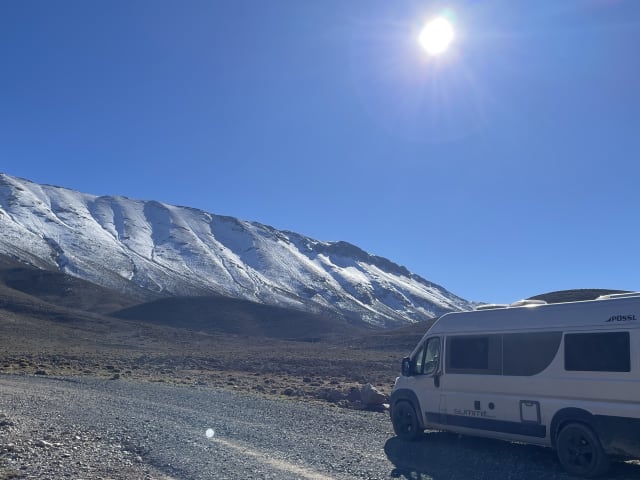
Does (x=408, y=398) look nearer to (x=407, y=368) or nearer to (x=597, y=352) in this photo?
(x=407, y=368)

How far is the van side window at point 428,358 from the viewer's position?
13.6m

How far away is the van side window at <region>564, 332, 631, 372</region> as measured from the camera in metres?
10.1

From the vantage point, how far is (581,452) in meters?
10.3

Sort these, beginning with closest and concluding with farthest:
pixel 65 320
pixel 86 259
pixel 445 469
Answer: pixel 445 469 → pixel 65 320 → pixel 86 259

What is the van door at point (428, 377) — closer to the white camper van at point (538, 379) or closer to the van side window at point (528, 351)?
the white camper van at point (538, 379)

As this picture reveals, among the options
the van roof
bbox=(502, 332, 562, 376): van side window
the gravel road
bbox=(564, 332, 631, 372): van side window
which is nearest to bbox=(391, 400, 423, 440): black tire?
the gravel road

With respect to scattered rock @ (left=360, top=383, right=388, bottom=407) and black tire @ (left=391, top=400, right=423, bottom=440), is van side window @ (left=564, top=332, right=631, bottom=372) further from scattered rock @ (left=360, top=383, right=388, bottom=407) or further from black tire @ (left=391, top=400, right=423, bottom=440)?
scattered rock @ (left=360, top=383, right=388, bottom=407)

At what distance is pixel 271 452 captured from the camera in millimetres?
12203

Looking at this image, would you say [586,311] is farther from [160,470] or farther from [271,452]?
[160,470]

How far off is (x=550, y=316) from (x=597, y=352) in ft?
3.81

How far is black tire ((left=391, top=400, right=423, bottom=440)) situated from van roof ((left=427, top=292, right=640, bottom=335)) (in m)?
1.76

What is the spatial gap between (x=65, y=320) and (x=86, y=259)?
82007mm

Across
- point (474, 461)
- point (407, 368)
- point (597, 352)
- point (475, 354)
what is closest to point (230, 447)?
point (407, 368)

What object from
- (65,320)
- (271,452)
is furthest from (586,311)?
(65,320)
